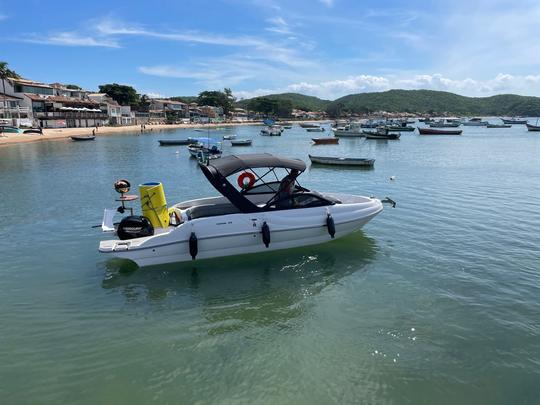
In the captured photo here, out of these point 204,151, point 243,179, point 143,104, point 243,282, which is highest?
point 143,104

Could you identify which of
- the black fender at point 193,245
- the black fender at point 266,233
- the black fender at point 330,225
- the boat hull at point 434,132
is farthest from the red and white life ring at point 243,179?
the boat hull at point 434,132

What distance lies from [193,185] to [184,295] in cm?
1866

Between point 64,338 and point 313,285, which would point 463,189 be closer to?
point 313,285

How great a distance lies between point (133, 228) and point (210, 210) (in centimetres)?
249

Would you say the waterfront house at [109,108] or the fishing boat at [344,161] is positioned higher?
the waterfront house at [109,108]

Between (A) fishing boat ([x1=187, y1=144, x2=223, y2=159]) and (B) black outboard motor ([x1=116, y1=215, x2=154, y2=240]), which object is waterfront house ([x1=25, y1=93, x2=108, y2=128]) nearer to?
(A) fishing boat ([x1=187, y1=144, x2=223, y2=159])

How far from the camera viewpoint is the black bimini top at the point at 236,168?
11.7m

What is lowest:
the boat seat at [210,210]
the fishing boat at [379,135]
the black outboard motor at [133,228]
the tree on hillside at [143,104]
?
the black outboard motor at [133,228]

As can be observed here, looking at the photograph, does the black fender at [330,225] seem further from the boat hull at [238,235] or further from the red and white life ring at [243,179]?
the red and white life ring at [243,179]

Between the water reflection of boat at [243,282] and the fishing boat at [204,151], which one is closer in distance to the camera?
the water reflection of boat at [243,282]

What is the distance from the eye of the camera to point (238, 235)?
1149 cm

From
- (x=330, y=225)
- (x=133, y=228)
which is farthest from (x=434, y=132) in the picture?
(x=133, y=228)

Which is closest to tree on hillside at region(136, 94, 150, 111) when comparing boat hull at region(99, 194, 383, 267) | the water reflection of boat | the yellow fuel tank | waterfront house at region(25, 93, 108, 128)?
waterfront house at region(25, 93, 108, 128)

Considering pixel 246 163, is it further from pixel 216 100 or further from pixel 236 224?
pixel 216 100
